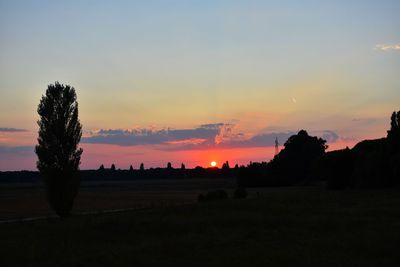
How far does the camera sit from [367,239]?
22.1m

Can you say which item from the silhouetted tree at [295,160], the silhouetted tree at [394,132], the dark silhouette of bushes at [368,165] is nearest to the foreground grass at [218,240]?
the dark silhouette of bushes at [368,165]

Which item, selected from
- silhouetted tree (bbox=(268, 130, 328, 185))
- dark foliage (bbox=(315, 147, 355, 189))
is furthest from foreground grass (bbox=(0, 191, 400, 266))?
silhouetted tree (bbox=(268, 130, 328, 185))

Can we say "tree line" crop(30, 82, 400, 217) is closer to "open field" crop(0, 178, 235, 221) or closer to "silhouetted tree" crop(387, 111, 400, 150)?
"silhouetted tree" crop(387, 111, 400, 150)

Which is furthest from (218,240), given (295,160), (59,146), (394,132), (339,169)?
(295,160)

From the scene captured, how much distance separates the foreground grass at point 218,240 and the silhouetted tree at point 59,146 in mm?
9088

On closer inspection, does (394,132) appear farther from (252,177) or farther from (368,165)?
(252,177)

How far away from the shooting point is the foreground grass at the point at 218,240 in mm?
18734

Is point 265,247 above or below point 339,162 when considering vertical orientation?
below

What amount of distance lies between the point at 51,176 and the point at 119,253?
2189 cm

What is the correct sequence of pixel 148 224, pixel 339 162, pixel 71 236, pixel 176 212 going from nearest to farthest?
pixel 71 236, pixel 148 224, pixel 176 212, pixel 339 162

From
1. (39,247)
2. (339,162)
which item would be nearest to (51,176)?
(39,247)

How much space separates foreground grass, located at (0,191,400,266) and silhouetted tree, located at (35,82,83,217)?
29.8 feet

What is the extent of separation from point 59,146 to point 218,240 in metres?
22.4

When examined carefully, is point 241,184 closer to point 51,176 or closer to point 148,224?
point 51,176
